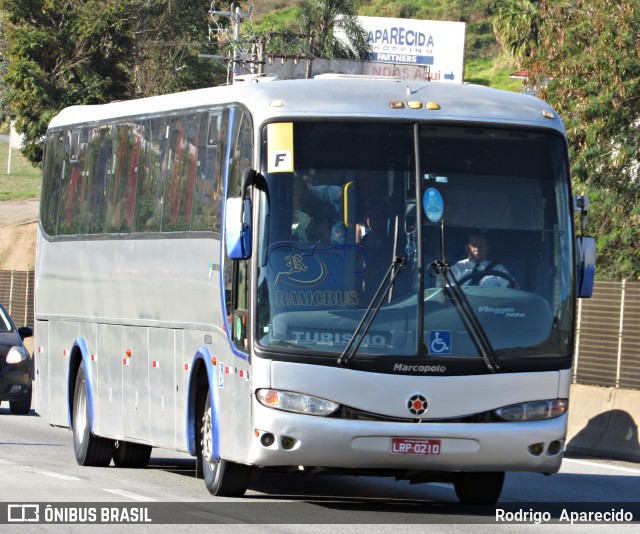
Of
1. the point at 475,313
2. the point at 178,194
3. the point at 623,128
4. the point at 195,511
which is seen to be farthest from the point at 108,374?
the point at 623,128

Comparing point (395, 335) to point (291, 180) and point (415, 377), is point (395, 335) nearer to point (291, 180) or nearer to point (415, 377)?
point (415, 377)

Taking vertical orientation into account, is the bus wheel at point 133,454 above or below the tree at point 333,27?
below

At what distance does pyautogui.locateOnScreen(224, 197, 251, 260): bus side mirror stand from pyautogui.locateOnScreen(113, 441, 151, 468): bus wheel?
5.27m

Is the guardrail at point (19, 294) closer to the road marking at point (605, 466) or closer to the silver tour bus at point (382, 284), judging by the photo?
the road marking at point (605, 466)

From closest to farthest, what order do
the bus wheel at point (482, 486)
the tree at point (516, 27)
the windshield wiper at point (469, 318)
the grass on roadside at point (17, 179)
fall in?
1. the windshield wiper at point (469, 318)
2. the bus wheel at point (482, 486)
3. the tree at point (516, 27)
4. the grass on roadside at point (17, 179)

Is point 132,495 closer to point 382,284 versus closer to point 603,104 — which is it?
point 382,284

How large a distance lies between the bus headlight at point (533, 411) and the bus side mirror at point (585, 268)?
0.91 meters

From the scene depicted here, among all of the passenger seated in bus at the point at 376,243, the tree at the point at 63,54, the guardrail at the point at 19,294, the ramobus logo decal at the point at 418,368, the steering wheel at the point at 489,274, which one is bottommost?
the guardrail at the point at 19,294

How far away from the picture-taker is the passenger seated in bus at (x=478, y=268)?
1152 cm

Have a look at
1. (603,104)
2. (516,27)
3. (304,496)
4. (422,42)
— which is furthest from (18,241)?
(304,496)

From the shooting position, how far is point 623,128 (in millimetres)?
28000

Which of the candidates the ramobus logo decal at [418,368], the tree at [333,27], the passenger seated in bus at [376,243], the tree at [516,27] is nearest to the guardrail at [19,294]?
the tree at [516,27]

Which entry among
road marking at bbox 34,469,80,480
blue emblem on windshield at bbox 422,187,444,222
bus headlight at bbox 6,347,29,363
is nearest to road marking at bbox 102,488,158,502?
road marking at bbox 34,469,80,480

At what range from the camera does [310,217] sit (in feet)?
37.8
